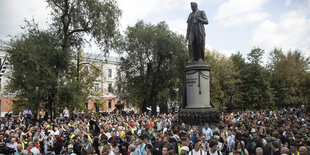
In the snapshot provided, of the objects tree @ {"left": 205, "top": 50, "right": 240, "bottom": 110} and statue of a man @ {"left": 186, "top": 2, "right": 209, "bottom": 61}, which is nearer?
statue of a man @ {"left": 186, "top": 2, "right": 209, "bottom": 61}

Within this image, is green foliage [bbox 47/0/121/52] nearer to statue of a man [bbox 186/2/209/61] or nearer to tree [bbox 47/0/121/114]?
tree [bbox 47/0/121/114]

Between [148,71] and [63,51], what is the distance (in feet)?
48.8

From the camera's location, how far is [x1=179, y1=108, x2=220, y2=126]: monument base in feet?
46.6

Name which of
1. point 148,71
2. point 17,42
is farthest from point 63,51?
point 148,71

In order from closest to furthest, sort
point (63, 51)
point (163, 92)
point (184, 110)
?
1. point (184, 110)
2. point (63, 51)
3. point (163, 92)

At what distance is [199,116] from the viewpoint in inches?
559

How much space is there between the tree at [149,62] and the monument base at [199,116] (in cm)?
1809

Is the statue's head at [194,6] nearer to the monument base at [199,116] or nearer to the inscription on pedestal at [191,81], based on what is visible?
the inscription on pedestal at [191,81]

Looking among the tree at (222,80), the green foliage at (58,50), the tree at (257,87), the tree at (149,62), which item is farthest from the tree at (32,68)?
the tree at (257,87)

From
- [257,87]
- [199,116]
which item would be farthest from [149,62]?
[257,87]

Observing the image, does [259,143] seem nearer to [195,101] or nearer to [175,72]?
[195,101]

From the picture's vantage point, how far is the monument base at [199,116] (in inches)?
559

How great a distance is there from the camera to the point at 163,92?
1481 inches

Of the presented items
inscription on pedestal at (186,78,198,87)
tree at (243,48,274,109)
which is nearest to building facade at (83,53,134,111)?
inscription on pedestal at (186,78,198,87)
